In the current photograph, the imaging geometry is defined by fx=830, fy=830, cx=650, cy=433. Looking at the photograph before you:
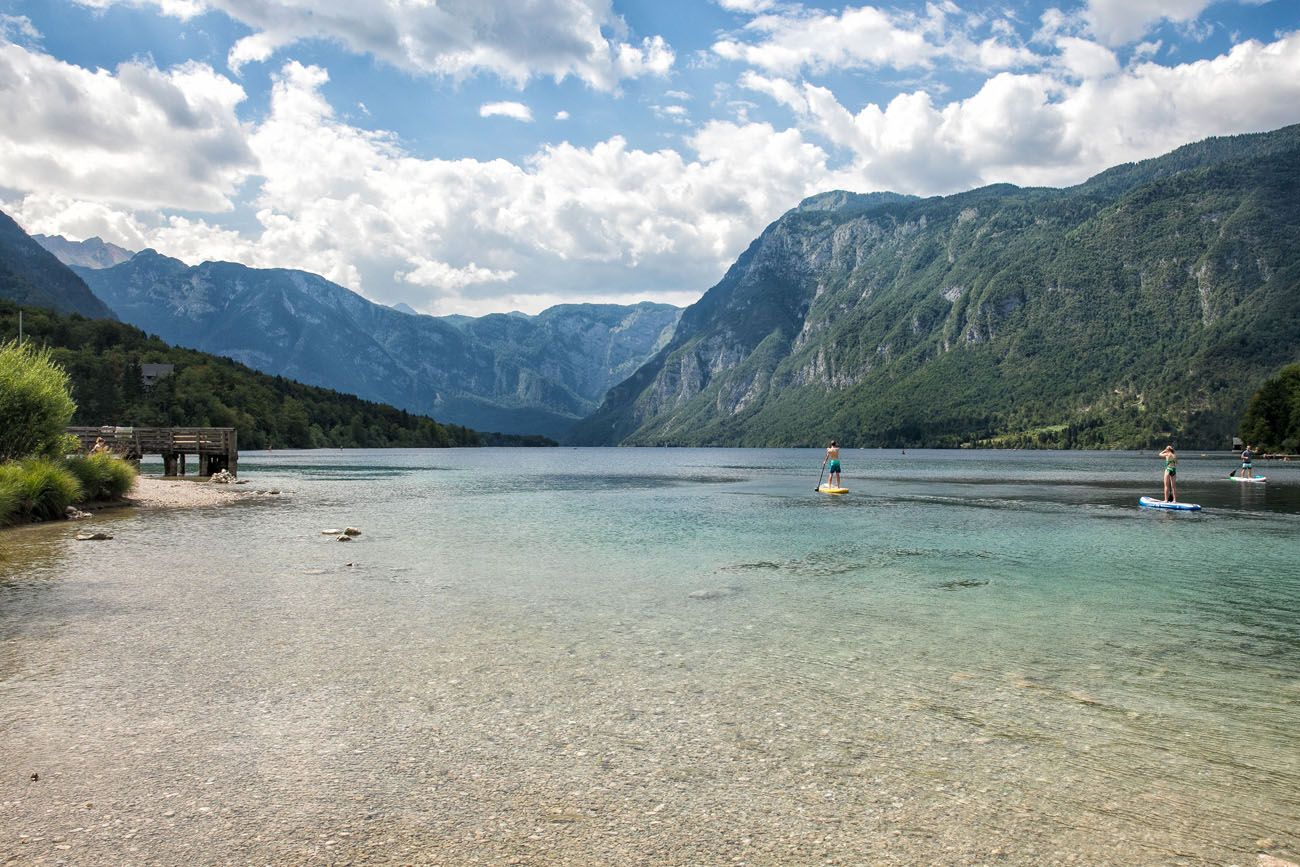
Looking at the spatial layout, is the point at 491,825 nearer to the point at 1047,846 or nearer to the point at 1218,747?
the point at 1047,846

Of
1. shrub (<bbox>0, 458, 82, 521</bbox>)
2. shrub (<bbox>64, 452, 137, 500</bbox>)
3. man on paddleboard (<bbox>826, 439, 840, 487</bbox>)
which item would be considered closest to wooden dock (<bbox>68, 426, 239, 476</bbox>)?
shrub (<bbox>64, 452, 137, 500</bbox>)

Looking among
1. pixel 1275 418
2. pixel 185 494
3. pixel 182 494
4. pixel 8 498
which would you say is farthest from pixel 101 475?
pixel 1275 418

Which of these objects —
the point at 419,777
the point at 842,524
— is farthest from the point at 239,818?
the point at 842,524

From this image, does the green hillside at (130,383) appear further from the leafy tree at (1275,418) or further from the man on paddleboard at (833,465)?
the leafy tree at (1275,418)

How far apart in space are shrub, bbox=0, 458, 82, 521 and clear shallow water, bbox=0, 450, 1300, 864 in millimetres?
9640

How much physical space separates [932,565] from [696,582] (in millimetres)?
8838

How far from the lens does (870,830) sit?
7535 millimetres

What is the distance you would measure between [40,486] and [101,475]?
33.1 feet

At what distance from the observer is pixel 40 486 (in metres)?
36.4

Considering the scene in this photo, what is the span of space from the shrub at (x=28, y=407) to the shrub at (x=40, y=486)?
110cm

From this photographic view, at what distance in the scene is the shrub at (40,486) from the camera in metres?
35.1

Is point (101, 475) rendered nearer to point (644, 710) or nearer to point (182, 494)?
point (182, 494)

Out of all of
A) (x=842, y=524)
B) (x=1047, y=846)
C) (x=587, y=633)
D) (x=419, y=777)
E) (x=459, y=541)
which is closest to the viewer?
(x=1047, y=846)

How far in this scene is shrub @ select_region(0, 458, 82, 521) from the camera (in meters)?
35.1
